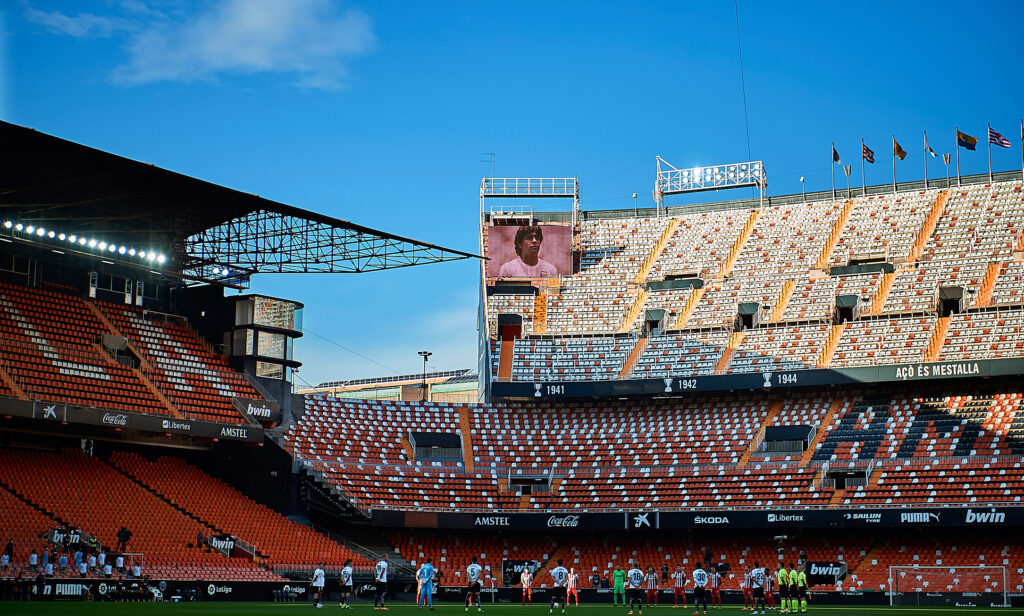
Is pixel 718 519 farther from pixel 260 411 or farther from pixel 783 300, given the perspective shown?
pixel 260 411

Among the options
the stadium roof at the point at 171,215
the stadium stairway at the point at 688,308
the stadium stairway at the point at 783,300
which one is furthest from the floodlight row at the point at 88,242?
the stadium stairway at the point at 783,300

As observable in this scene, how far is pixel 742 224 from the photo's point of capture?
70438 millimetres

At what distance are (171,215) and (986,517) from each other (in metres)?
38.2

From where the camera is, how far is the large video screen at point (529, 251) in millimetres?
70812

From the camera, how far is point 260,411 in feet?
188

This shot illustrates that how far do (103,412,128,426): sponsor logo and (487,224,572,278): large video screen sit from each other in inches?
1054

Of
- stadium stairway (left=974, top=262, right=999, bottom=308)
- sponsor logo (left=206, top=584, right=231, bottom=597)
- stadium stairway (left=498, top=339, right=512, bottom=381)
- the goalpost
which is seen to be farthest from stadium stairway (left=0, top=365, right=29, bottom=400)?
stadium stairway (left=974, top=262, right=999, bottom=308)

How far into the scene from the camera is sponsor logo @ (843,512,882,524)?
49.9 m

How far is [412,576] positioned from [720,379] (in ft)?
62.3

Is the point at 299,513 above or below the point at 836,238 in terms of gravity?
below

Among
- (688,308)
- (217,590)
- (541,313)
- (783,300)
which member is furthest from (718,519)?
(217,590)

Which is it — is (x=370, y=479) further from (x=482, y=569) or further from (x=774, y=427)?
(x=774, y=427)

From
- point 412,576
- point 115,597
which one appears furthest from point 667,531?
point 115,597

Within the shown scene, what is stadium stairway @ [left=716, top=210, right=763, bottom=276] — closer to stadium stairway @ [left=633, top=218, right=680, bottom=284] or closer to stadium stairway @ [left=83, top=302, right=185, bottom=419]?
stadium stairway @ [left=633, top=218, right=680, bottom=284]
